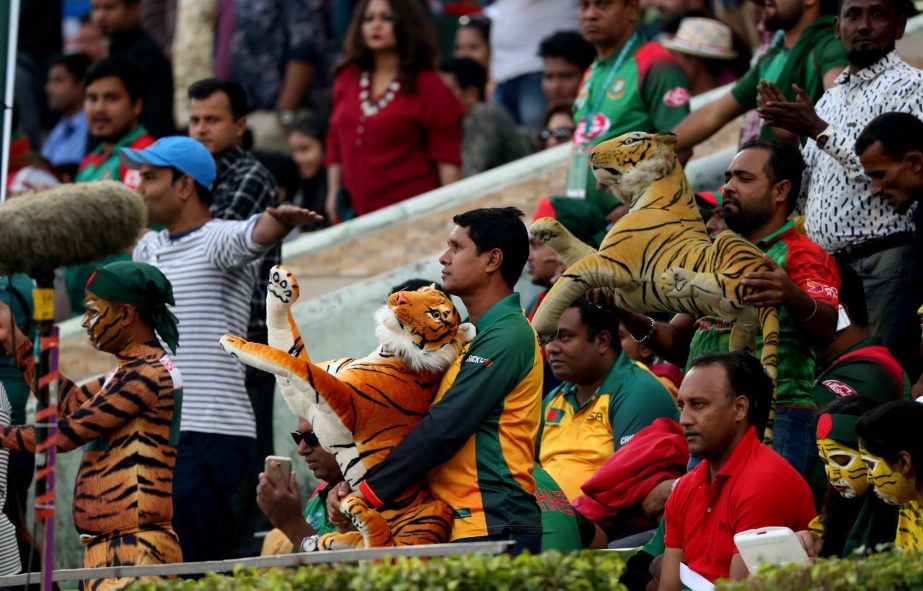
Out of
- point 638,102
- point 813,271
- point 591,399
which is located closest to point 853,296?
point 813,271

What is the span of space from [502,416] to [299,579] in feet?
4.24

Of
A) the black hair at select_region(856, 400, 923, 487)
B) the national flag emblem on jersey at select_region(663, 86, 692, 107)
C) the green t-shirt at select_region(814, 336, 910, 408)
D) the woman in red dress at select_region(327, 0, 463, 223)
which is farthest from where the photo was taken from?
the woman in red dress at select_region(327, 0, 463, 223)

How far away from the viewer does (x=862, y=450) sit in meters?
6.20

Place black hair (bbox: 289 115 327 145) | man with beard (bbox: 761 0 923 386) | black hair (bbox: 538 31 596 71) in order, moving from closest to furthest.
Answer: man with beard (bbox: 761 0 923 386) → black hair (bbox: 538 31 596 71) → black hair (bbox: 289 115 327 145)

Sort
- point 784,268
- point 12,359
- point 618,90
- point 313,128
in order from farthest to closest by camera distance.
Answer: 1. point 313,128
2. point 618,90
3. point 12,359
4. point 784,268

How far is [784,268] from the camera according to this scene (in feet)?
23.1

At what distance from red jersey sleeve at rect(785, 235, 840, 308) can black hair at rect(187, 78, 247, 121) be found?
146 inches

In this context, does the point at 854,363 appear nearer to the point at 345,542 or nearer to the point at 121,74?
the point at 345,542

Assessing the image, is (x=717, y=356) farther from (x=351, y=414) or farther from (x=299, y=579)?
(x=299, y=579)

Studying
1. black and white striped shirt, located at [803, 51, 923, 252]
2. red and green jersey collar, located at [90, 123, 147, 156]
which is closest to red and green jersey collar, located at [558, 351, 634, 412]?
black and white striped shirt, located at [803, 51, 923, 252]

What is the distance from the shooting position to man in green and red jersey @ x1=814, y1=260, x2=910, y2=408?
23.1 ft

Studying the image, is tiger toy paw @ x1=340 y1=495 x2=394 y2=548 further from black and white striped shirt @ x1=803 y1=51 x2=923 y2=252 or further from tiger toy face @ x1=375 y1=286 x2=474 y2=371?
black and white striped shirt @ x1=803 y1=51 x2=923 y2=252

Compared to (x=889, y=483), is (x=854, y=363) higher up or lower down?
higher up

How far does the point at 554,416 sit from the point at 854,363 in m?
1.62
